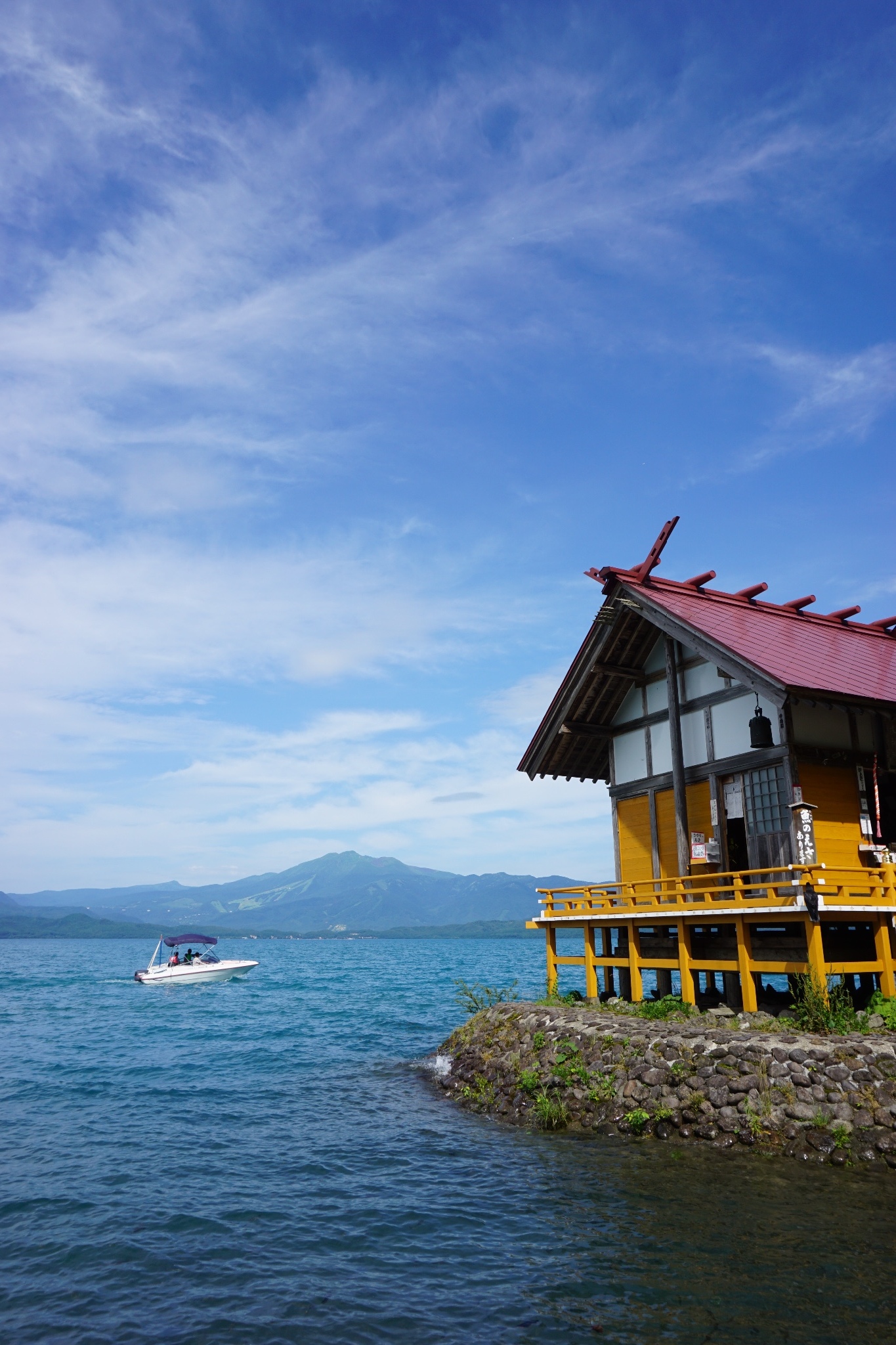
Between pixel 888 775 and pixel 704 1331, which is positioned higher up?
pixel 888 775

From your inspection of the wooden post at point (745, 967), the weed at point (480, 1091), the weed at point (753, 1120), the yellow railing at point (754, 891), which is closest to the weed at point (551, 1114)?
the weed at point (480, 1091)

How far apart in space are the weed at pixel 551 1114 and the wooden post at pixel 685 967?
4025 mm

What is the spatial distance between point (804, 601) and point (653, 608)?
20.0 feet

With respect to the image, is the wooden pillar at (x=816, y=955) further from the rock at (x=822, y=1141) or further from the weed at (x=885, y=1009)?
the rock at (x=822, y=1141)

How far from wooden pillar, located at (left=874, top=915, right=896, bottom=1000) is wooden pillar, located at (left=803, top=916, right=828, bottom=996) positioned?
56.7 inches

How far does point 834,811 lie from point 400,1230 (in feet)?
44.8

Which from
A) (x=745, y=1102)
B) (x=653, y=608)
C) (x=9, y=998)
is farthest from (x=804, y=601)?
(x=9, y=998)

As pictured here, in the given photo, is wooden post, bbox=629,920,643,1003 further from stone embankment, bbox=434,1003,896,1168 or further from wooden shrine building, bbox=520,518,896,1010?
stone embankment, bbox=434,1003,896,1168

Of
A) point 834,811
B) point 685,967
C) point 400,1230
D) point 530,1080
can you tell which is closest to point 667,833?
point 685,967

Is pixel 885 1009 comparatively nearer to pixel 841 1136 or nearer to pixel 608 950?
pixel 841 1136

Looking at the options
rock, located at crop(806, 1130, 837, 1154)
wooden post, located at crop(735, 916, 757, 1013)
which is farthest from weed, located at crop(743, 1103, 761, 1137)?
wooden post, located at crop(735, 916, 757, 1013)

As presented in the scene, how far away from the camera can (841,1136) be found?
15.4 meters

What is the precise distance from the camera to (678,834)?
79.1 feet

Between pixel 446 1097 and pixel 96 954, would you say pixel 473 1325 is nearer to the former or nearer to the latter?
pixel 446 1097
